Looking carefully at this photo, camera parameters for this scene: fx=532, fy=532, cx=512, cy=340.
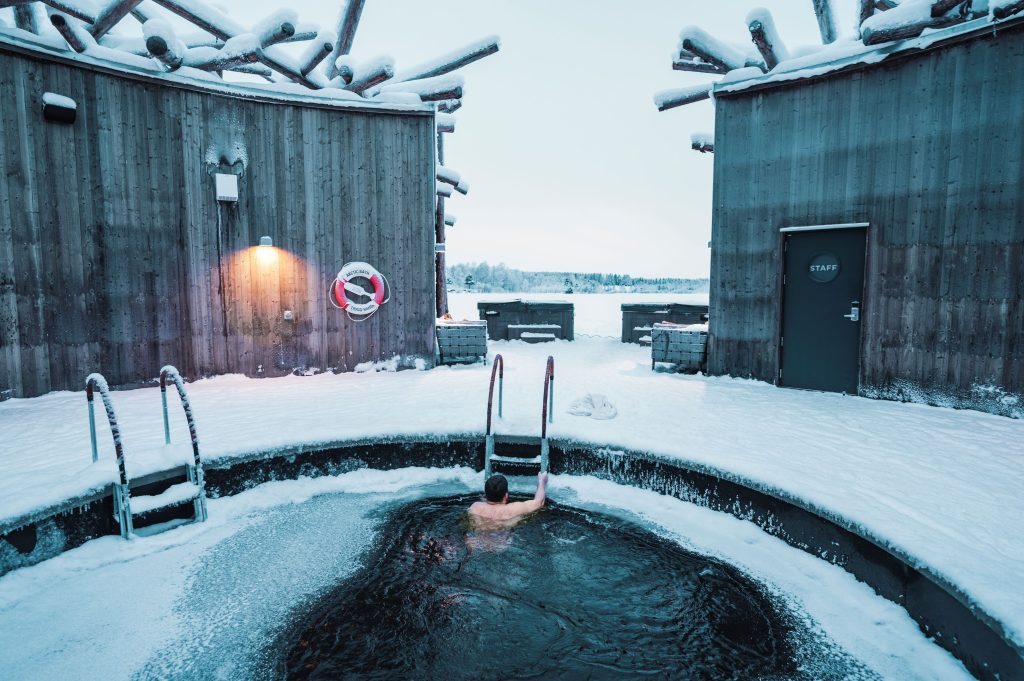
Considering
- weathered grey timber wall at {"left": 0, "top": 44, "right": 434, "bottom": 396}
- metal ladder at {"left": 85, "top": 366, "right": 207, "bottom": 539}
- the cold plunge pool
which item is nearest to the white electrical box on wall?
weathered grey timber wall at {"left": 0, "top": 44, "right": 434, "bottom": 396}

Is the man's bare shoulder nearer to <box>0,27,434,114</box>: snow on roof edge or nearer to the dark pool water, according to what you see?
the dark pool water

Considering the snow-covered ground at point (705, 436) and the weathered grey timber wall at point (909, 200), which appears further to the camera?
the weathered grey timber wall at point (909, 200)

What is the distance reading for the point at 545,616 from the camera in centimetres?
334

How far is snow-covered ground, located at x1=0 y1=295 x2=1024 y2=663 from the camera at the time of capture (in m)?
3.27

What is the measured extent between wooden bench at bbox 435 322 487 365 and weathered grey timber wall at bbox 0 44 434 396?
387mm

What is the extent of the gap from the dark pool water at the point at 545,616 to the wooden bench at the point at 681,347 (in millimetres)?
5193

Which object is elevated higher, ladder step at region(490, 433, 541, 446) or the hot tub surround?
ladder step at region(490, 433, 541, 446)

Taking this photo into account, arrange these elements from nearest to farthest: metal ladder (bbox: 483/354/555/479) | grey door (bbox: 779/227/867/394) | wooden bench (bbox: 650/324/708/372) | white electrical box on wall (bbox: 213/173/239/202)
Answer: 1. metal ladder (bbox: 483/354/555/479)
2. grey door (bbox: 779/227/867/394)
3. white electrical box on wall (bbox: 213/173/239/202)
4. wooden bench (bbox: 650/324/708/372)

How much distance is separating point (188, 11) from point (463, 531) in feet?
24.6

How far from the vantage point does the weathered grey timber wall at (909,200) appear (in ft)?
20.0

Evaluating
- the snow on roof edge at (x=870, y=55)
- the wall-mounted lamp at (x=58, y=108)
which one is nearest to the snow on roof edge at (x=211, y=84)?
the wall-mounted lamp at (x=58, y=108)

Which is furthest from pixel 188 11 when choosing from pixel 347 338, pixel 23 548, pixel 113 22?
pixel 23 548

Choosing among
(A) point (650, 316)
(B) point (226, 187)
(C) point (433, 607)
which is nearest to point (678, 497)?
(C) point (433, 607)

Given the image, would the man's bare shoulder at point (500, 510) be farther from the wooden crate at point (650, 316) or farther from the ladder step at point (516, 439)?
the wooden crate at point (650, 316)
